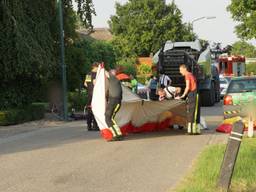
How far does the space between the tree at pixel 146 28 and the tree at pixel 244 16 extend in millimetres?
35505

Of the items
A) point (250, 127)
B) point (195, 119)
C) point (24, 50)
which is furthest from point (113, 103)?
point (24, 50)

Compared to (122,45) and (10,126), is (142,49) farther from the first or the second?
(10,126)

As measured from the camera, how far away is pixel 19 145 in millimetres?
15258

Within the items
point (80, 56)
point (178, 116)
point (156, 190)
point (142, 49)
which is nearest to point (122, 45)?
point (142, 49)

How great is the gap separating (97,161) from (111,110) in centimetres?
343

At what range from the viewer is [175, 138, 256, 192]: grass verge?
27.8ft

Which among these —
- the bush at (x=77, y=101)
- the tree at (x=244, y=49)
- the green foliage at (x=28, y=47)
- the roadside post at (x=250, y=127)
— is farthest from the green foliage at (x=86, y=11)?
the tree at (x=244, y=49)

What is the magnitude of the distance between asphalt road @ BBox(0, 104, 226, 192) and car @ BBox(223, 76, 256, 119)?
85 centimetres

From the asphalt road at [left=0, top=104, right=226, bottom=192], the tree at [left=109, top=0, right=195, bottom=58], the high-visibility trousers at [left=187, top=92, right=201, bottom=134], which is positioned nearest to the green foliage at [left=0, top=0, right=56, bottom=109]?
the asphalt road at [left=0, top=104, right=226, bottom=192]

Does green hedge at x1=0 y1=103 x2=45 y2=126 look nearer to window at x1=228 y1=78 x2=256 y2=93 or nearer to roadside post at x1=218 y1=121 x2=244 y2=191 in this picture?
window at x1=228 y1=78 x2=256 y2=93

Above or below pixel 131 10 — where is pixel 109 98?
below

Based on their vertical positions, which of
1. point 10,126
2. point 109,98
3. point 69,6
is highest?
point 69,6

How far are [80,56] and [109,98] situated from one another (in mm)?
14356

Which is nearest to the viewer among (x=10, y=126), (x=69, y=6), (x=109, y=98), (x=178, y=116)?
(x=109, y=98)
